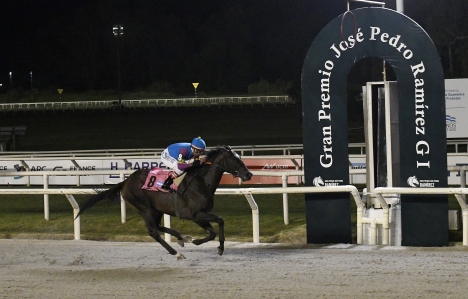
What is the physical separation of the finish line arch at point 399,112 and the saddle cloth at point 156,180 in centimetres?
157

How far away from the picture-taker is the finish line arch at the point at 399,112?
8.31 meters

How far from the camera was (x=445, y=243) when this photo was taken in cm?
831

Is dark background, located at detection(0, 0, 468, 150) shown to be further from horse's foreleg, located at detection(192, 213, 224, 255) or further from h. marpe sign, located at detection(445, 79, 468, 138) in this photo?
horse's foreleg, located at detection(192, 213, 224, 255)

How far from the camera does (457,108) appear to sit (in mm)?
19312

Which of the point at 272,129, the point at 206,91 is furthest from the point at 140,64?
the point at 272,129

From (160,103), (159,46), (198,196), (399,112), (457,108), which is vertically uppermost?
(159,46)

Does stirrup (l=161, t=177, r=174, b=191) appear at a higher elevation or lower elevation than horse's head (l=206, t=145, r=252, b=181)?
lower

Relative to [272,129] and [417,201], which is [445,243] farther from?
[272,129]

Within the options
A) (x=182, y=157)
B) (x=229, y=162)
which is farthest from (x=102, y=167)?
(x=229, y=162)

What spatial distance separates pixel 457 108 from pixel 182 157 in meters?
12.7

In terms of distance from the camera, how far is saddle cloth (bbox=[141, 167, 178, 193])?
8.18 metres

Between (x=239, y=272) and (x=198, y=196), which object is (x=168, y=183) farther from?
(x=239, y=272)

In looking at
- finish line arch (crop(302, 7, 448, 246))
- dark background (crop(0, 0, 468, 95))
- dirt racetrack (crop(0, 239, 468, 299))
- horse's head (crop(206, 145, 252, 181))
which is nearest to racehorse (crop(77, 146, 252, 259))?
horse's head (crop(206, 145, 252, 181))

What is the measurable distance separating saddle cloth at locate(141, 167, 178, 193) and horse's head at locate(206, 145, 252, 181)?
46 cm
